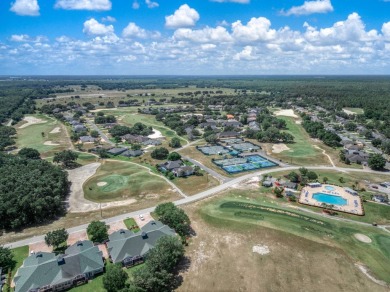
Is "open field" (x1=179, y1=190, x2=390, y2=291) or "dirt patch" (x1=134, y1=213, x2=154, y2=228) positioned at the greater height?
"dirt patch" (x1=134, y1=213, x2=154, y2=228)

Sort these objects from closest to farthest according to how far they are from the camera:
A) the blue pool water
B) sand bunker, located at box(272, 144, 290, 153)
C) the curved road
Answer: the curved road, the blue pool water, sand bunker, located at box(272, 144, 290, 153)

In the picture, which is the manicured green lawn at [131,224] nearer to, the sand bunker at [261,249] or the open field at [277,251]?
the open field at [277,251]

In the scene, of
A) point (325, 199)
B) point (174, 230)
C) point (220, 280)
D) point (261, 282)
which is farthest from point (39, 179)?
point (325, 199)

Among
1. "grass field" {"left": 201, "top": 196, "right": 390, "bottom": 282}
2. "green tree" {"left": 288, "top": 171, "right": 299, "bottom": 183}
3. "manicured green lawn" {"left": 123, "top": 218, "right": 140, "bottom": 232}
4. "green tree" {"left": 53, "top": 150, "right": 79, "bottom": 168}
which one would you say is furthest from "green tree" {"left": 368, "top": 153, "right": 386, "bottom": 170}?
"green tree" {"left": 53, "top": 150, "right": 79, "bottom": 168}

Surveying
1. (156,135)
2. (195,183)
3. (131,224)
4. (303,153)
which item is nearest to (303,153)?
(303,153)

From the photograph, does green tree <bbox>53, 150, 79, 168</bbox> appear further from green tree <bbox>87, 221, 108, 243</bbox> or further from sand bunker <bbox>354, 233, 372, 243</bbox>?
sand bunker <bbox>354, 233, 372, 243</bbox>

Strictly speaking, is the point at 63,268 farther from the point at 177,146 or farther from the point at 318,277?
the point at 177,146

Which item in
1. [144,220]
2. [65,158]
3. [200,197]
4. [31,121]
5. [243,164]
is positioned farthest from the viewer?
[31,121]

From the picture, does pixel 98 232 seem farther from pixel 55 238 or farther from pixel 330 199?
pixel 330 199
